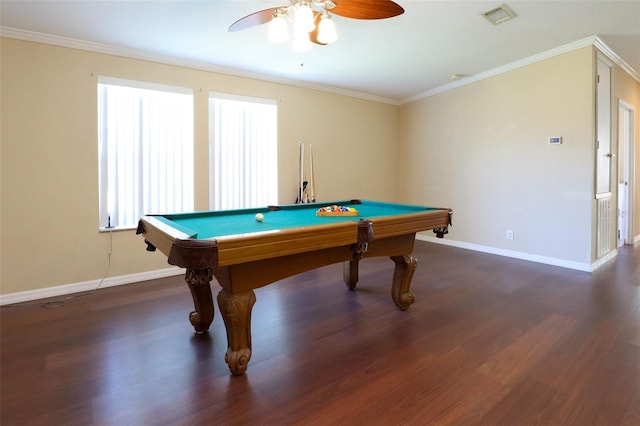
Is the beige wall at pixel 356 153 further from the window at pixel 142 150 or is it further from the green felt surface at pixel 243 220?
the green felt surface at pixel 243 220

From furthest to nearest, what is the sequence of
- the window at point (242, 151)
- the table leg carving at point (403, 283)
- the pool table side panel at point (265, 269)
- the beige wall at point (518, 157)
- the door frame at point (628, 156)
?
the door frame at point (628, 156) → the window at point (242, 151) → the beige wall at point (518, 157) → the table leg carving at point (403, 283) → the pool table side panel at point (265, 269)

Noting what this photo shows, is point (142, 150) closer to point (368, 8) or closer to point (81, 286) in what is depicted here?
point (81, 286)

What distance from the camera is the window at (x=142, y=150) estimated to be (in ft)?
10.8

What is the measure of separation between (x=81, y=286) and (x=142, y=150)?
1489 millimetres

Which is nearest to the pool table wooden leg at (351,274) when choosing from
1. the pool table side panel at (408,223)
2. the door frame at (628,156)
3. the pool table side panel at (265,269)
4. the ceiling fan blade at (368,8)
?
the pool table side panel at (408,223)

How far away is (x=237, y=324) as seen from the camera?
5.62 ft

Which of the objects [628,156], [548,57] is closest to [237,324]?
[548,57]

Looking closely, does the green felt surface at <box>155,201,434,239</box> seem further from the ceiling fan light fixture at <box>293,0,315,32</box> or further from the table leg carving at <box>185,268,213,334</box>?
the ceiling fan light fixture at <box>293,0,315,32</box>

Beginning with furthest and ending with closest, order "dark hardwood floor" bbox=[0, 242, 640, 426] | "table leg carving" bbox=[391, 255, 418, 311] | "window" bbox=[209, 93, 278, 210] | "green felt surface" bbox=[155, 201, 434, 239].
Answer: "window" bbox=[209, 93, 278, 210], "table leg carving" bbox=[391, 255, 418, 311], "green felt surface" bbox=[155, 201, 434, 239], "dark hardwood floor" bbox=[0, 242, 640, 426]

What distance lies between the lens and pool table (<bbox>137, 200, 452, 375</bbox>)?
1.48m

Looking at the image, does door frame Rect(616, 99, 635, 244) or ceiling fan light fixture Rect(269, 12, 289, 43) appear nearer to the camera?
ceiling fan light fixture Rect(269, 12, 289, 43)

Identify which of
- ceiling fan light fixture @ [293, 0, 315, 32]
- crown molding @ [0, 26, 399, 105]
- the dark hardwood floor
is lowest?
the dark hardwood floor

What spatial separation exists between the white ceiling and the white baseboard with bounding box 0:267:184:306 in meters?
2.28

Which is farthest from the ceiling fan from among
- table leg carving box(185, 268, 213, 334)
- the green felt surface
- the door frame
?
the door frame
